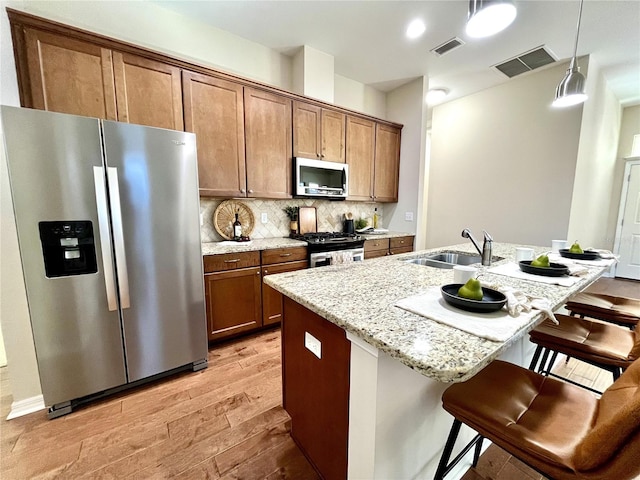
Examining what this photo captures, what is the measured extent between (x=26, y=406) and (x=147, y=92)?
2330 mm

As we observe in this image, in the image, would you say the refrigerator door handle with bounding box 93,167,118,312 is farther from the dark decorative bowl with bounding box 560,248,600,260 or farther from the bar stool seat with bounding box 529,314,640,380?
the dark decorative bowl with bounding box 560,248,600,260

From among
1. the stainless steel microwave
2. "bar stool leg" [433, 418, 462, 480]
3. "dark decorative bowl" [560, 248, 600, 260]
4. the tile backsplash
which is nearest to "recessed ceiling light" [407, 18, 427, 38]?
Answer: the stainless steel microwave

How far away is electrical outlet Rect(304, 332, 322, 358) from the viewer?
1104mm

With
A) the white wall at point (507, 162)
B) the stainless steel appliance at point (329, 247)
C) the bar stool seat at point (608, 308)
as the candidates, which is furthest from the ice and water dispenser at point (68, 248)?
the white wall at point (507, 162)

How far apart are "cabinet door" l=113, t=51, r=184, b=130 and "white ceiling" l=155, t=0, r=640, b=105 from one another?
711 mm

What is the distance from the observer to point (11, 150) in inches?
54.3

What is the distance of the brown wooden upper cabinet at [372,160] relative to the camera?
135 inches

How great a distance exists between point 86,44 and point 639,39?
514cm

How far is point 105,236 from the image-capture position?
160 cm

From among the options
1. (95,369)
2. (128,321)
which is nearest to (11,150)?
(128,321)

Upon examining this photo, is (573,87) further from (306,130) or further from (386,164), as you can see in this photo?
(306,130)

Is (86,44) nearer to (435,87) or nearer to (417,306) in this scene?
(417,306)

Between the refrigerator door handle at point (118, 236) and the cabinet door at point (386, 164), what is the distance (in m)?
2.97

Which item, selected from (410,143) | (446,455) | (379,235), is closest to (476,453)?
(446,455)
